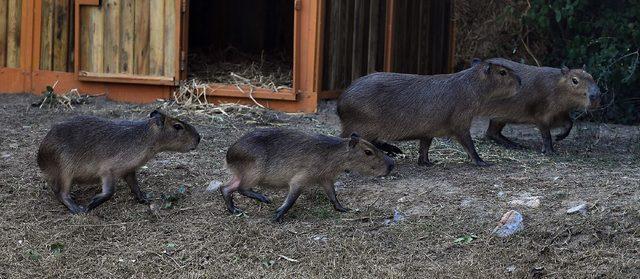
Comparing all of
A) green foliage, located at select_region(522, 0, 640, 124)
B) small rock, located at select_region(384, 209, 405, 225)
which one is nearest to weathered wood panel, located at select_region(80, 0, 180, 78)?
green foliage, located at select_region(522, 0, 640, 124)

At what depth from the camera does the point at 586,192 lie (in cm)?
612

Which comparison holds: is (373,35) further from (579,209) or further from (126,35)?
(579,209)

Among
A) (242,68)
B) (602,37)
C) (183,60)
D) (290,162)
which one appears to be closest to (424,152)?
(290,162)

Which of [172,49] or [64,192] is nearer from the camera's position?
[64,192]

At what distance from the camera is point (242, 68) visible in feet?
35.8

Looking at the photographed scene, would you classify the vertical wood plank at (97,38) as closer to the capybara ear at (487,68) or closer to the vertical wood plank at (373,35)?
the vertical wood plank at (373,35)

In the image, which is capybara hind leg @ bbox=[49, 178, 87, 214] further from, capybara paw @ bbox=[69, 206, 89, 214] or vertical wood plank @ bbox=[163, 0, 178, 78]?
vertical wood plank @ bbox=[163, 0, 178, 78]

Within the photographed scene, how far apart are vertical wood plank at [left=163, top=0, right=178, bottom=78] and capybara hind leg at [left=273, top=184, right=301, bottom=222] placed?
13.9 feet

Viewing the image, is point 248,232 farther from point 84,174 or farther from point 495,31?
point 495,31

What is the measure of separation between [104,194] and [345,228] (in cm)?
142

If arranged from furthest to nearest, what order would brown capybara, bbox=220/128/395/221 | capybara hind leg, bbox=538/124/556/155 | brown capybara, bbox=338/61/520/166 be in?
capybara hind leg, bbox=538/124/556/155, brown capybara, bbox=338/61/520/166, brown capybara, bbox=220/128/395/221

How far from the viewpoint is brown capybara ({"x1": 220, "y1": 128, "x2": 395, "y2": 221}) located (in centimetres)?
595

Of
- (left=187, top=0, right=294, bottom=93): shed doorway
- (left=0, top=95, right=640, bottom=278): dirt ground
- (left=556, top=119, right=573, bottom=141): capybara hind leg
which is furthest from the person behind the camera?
(left=187, top=0, right=294, bottom=93): shed doorway

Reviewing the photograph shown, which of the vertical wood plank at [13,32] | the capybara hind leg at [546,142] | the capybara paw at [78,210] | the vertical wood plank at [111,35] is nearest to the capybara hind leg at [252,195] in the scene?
the capybara paw at [78,210]
